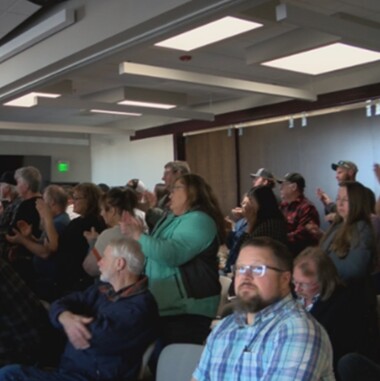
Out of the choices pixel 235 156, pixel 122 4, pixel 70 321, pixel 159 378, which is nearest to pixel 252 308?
pixel 159 378

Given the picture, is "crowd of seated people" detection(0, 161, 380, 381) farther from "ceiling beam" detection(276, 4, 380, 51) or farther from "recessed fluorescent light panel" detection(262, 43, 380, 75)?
"recessed fluorescent light panel" detection(262, 43, 380, 75)

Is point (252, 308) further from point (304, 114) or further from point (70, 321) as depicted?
point (304, 114)

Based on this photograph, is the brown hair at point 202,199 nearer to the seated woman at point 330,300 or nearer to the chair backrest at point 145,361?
the seated woman at point 330,300

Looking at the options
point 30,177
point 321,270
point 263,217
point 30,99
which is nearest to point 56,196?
point 30,177

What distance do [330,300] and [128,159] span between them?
25.5 ft

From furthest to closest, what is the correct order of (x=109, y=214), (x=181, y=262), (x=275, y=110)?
(x=275, y=110)
(x=109, y=214)
(x=181, y=262)

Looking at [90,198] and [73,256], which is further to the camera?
[90,198]

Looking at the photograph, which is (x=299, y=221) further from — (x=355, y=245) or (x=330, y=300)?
(x=330, y=300)

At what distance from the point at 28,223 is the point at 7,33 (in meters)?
1.66

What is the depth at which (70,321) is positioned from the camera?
2.28m

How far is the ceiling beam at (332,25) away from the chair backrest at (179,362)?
2.21m

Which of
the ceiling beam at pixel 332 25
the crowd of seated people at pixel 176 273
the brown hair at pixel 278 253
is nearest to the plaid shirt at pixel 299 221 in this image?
the crowd of seated people at pixel 176 273

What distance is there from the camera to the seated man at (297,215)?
424 cm

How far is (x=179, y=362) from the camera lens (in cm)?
200
